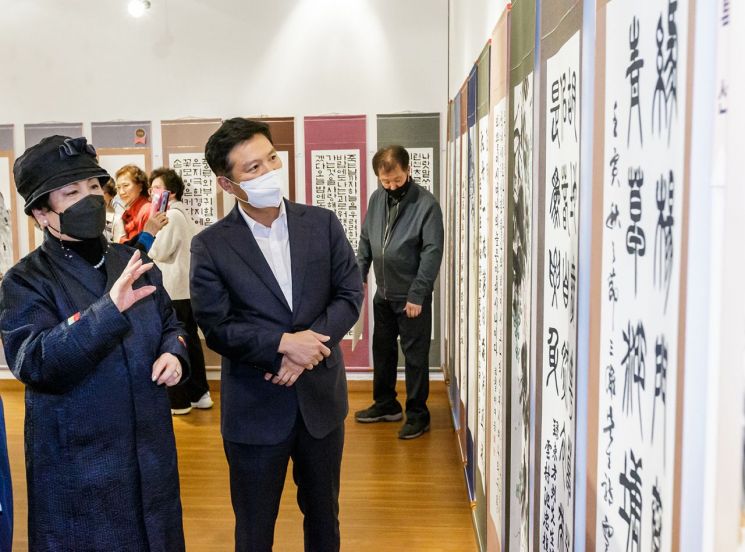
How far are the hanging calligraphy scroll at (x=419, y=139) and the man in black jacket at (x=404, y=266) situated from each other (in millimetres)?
1049

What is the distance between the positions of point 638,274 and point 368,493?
297cm

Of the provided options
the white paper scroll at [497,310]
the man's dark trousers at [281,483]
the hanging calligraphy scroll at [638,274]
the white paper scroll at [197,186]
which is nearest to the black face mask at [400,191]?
the white paper scroll at [497,310]

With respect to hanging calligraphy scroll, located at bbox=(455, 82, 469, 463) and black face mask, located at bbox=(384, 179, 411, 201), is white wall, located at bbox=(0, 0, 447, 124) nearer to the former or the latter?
black face mask, located at bbox=(384, 179, 411, 201)

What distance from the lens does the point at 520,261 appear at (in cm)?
170

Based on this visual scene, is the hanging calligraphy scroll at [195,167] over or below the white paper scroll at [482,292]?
over

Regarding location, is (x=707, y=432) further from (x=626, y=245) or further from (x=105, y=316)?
(x=105, y=316)

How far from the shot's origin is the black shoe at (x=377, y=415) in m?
4.63

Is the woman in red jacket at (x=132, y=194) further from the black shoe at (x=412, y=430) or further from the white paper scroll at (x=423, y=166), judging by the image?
the black shoe at (x=412, y=430)

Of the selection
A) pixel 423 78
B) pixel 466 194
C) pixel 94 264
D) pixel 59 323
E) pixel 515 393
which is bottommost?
pixel 515 393

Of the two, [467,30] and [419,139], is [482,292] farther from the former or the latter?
[419,139]

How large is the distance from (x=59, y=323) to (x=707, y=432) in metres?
1.57

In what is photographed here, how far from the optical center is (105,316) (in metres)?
1.67

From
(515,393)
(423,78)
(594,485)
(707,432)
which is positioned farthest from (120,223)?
(707,432)

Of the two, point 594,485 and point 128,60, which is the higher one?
point 128,60
